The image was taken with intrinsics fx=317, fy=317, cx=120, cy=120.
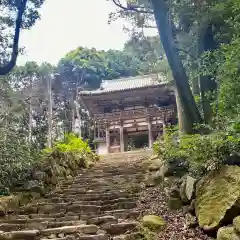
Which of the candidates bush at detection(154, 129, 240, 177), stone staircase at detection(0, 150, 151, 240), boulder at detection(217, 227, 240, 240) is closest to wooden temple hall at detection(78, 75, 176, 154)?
stone staircase at detection(0, 150, 151, 240)

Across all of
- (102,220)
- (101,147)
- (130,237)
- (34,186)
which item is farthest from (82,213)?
(101,147)

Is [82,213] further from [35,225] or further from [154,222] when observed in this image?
[154,222]

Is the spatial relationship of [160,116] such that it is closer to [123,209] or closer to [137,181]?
[137,181]

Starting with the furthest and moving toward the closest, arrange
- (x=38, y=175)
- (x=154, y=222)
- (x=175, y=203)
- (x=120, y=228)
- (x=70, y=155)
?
(x=70, y=155) < (x=38, y=175) < (x=175, y=203) < (x=120, y=228) < (x=154, y=222)

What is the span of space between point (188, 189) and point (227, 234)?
1433mm

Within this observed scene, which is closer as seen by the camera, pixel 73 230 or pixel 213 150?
pixel 213 150

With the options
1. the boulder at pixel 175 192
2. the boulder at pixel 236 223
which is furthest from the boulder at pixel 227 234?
the boulder at pixel 175 192

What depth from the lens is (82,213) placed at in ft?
19.6

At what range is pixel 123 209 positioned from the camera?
5.91 metres

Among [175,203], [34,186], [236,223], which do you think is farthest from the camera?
[34,186]

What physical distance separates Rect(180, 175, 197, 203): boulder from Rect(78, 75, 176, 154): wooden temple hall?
15.6m

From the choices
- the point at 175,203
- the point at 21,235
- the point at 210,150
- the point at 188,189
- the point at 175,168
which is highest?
the point at 210,150

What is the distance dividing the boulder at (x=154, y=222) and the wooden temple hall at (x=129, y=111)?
1609cm

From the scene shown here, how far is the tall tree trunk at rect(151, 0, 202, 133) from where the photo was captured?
7.79 m
